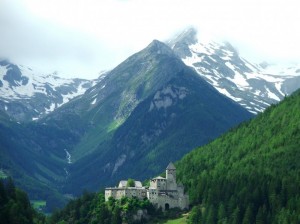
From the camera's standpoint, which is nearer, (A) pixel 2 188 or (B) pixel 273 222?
(A) pixel 2 188

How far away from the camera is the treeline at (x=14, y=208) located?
6578 inches

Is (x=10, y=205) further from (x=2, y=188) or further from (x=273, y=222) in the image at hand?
(x=273, y=222)

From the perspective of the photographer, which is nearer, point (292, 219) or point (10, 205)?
point (10, 205)

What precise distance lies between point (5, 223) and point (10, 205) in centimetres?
816

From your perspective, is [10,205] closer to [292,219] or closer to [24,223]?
[24,223]

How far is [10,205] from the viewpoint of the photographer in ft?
566

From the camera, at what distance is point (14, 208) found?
Answer: 558 feet

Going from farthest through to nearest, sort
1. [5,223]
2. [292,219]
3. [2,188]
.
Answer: [292,219], [2,188], [5,223]

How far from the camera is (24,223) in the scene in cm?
17200

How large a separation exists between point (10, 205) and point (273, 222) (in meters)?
74.2

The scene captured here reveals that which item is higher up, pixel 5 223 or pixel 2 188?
pixel 2 188

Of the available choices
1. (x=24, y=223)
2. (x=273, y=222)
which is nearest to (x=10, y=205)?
(x=24, y=223)

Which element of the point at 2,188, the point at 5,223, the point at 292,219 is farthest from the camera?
the point at 292,219

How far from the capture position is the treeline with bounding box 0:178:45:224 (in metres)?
167
